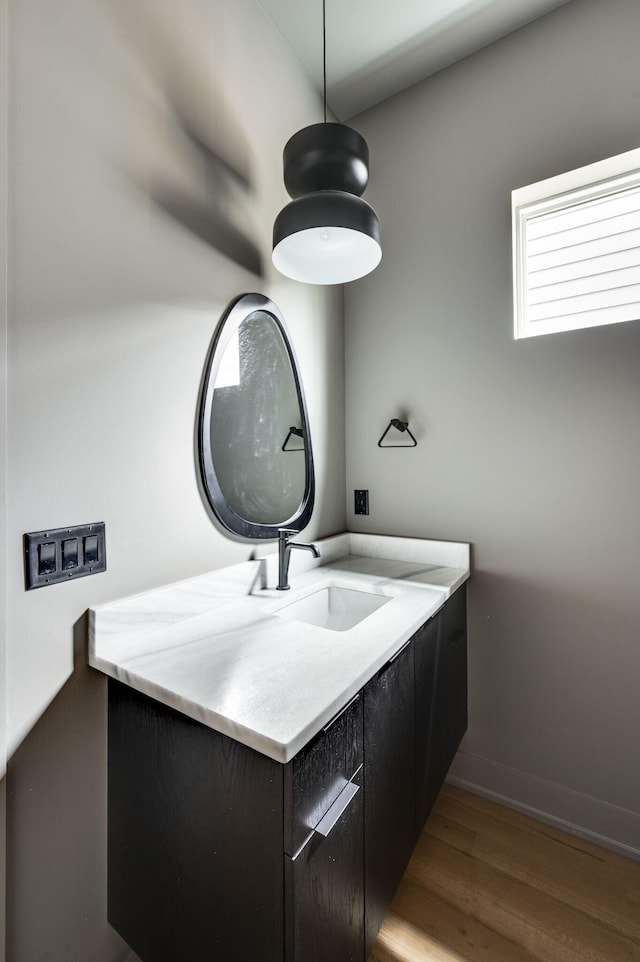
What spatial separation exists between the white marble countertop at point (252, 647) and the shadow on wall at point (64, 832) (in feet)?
0.43

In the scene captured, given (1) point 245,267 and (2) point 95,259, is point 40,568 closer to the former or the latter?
(2) point 95,259

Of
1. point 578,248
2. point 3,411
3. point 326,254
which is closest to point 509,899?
point 3,411

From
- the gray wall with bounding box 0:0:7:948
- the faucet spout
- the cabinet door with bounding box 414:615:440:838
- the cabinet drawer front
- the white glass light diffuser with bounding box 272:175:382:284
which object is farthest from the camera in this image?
the faucet spout

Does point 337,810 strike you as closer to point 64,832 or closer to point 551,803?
point 64,832

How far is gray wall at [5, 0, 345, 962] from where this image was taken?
0.90 meters

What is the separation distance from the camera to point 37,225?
0.92 metres

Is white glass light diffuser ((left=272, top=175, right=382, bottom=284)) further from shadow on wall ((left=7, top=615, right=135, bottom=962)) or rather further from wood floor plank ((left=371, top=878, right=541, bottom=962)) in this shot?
wood floor plank ((left=371, top=878, right=541, bottom=962))

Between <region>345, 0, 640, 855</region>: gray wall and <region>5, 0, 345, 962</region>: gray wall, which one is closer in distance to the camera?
<region>5, 0, 345, 962</region>: gray wall

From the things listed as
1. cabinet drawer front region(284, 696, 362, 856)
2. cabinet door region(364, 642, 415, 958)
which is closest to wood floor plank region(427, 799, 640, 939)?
cabinet door region(364, 642, 415, 958)

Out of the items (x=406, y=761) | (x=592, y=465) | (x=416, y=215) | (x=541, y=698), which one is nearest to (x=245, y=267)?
(x=416, y=215)

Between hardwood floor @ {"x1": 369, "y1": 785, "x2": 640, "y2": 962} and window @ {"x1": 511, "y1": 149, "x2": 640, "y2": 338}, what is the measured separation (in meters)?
1.84

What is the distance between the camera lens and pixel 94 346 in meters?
1.03

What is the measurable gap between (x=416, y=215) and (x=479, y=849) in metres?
2.49

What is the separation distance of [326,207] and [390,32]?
1.21 m
